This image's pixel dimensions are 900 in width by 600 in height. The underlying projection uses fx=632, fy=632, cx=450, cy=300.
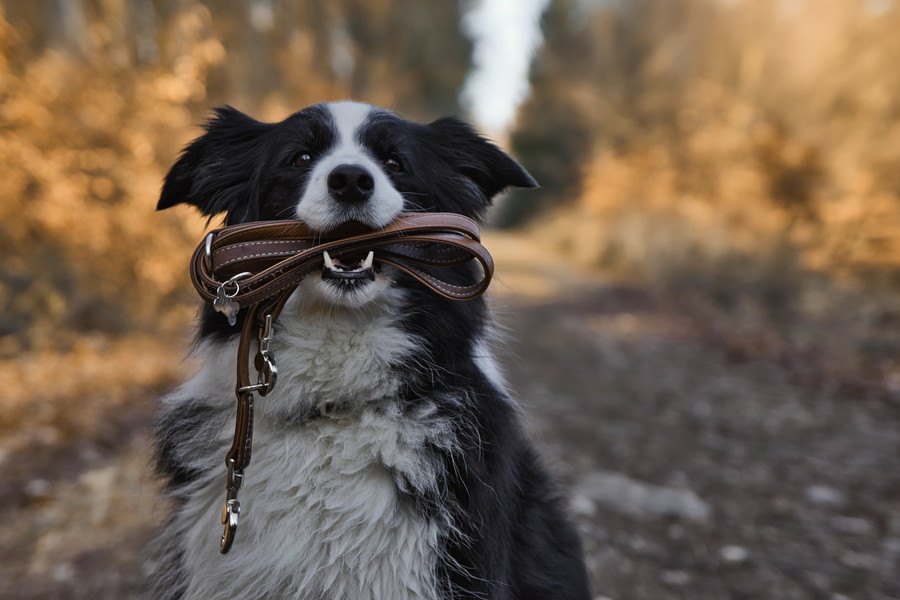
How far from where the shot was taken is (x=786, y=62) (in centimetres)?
1284

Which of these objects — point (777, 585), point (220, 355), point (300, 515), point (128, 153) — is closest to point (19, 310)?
point (128, 153)

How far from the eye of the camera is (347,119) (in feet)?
7.84

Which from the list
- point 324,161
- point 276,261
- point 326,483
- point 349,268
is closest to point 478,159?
point 324,161

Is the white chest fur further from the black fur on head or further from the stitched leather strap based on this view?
the black fur on head

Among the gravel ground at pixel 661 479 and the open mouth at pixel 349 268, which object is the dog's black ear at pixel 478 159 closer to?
the gravel ground at pixel 661 479

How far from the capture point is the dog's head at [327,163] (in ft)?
7.59

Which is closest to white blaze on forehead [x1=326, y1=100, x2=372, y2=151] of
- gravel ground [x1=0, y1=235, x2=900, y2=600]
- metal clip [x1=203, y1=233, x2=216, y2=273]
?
metal clip [x1=203, y1=233, x2=216, y2=273]

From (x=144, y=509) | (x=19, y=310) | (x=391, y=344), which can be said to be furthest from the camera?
(x=19, y=310)

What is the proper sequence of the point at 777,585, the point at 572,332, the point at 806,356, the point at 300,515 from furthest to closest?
the point at 572,332
the point at 806,356
the point at 777,585
the point at 300,515

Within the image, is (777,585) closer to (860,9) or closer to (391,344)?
(391,344)

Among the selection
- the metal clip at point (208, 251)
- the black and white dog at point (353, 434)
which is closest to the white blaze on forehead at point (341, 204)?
the black and white dog at point (353, 434)

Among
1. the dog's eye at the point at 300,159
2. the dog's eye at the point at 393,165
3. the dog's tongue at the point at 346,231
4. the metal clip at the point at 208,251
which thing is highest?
the dog's eye at the point at 393,165

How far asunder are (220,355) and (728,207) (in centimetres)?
1252

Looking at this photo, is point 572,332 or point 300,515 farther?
point 572,332
